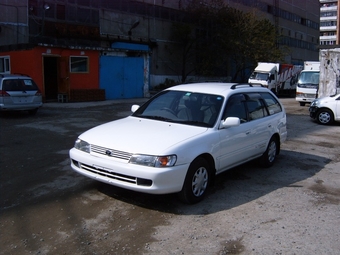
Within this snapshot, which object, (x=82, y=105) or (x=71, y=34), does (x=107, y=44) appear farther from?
(x=82, y=105)

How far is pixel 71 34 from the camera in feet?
86.9

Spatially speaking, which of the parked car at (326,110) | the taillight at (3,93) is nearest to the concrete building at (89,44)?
the taillight at (3,93)

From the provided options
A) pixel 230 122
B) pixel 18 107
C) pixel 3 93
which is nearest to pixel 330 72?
pixel 18 107

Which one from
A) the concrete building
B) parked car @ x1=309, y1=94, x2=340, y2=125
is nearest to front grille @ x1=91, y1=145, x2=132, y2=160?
parked car @ x1=309, y1=94, x2=340, y2=125

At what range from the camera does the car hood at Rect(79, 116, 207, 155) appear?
4.98 metres

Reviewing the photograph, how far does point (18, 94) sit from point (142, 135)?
1012 cm

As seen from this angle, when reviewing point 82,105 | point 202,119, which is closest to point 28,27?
point 82,105

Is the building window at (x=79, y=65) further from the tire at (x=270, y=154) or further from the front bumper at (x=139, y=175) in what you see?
the front bumper at (x=139, y=175)

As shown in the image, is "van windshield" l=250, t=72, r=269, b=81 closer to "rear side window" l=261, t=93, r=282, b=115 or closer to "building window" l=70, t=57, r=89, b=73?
"building window" l=70, t=57, r=89, b=73

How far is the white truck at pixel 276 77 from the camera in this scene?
30.2 meters

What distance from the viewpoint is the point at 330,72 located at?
19.1 metres

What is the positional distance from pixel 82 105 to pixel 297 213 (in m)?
15.8

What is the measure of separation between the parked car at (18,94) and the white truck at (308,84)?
14.4 metres

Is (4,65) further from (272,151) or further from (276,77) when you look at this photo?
(276,77)
